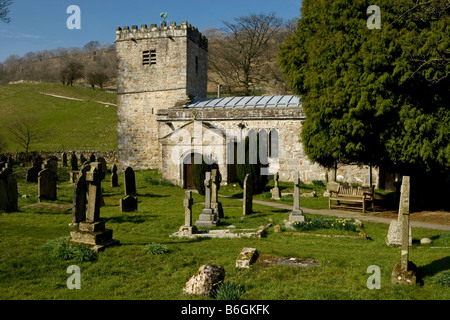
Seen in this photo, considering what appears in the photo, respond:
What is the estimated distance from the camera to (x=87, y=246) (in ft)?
26.0

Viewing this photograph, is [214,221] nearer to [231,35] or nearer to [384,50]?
[384,50]

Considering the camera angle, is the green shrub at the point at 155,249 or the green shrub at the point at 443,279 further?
the green shrub at the point at 155,249

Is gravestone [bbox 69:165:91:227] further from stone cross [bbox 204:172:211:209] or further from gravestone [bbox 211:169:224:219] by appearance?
gravestone [bbox 211:169:224:219]

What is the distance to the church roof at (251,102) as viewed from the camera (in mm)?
24797

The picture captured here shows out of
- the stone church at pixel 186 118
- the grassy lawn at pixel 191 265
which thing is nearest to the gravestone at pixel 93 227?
the grassy lawn at pixel 191 265

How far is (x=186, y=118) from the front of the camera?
2452 centimetres

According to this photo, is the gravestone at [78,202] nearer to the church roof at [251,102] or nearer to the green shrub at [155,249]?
the green shrub at [155,249]

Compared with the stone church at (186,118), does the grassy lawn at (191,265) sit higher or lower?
lower

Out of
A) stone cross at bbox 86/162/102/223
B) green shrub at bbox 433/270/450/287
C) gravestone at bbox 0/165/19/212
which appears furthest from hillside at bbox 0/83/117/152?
green shrub at bbox 433/270/450/287

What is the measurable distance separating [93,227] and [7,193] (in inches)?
258

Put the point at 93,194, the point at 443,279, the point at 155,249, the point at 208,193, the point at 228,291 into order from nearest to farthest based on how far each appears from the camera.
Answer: the point at 228,291, the point at 443,279, the point at 155,249, the point at 93,194, the point at 208,193

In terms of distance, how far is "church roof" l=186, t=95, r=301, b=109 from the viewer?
2480cm

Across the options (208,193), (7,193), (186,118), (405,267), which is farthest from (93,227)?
(186,118)

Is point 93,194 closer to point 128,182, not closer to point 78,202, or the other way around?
point 78,202
